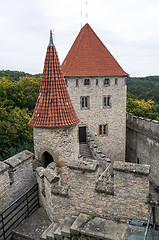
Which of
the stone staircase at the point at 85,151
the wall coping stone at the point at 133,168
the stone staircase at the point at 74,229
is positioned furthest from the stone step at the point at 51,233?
the stone staircase at the point at 85,151

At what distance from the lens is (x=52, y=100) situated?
8.62m

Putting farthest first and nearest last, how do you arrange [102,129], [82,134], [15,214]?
[102,129] < [82,134] < [15,214]

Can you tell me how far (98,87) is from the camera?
775 inches

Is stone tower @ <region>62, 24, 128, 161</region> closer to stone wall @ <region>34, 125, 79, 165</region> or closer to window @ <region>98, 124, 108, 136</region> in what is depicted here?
window @ <region>98, 124, 108, 136</region>

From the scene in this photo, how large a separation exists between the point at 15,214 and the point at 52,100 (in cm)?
474

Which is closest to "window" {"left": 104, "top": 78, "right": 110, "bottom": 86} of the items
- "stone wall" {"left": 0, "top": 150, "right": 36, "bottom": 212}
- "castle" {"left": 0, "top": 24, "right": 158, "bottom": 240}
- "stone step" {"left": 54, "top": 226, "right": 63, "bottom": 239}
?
"castle" {"left": 0, "top": 24, "right": 158, "bottom": 240}

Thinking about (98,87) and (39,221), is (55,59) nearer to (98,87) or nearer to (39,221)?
(39,221)

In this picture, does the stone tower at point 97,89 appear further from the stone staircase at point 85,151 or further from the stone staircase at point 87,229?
the stone staircase at point 87,229

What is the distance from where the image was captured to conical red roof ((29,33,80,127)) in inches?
334

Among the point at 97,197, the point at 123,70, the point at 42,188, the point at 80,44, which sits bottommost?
the point at 42,188

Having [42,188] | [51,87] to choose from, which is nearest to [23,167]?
[42,188]

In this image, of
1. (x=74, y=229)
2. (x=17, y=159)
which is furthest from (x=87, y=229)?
(x=17, y=159)

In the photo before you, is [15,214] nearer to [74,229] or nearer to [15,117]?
[74,229]

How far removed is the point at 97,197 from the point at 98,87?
14982mm
